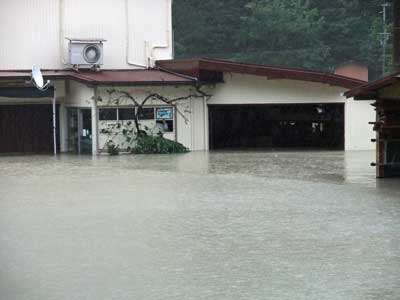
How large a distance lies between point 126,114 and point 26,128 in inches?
168

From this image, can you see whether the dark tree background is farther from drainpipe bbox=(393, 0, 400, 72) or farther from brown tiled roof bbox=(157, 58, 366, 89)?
drainpipe bbox=(393, 0, 400, 72)

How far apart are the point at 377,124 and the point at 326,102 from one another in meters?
12.7

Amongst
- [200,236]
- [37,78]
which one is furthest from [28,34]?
[200,236]

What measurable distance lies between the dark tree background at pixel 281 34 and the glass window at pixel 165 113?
27.6m

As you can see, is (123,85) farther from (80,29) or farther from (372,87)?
(372,87)

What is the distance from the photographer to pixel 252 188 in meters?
18.0

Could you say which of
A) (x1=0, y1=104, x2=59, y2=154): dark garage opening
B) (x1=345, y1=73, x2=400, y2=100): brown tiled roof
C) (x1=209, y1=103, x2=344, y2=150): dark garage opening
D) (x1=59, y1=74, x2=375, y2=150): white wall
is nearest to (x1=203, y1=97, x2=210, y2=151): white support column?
(x1=59, y1=74, x2=375, y2=150): white wall

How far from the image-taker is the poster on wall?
31.8 metres

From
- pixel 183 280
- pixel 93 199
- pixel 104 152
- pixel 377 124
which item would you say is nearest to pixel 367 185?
pixel 377 124

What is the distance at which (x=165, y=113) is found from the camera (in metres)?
31.9

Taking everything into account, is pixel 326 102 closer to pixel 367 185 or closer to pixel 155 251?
pixel 367 185

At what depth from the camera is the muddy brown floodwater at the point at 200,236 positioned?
28.1ft

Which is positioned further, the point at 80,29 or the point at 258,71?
the point at 80,29

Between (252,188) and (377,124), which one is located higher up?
(377,124)
